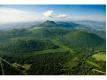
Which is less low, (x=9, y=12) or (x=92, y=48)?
(x=9, y=12)

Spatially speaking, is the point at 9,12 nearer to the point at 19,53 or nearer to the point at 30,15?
the point at 30,15

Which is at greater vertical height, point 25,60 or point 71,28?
point 71,28

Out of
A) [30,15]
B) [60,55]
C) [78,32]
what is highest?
[30,15]

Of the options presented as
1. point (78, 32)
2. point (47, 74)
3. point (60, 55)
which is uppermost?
point (78, 32)

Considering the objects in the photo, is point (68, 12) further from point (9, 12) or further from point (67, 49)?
point (9, 12)
